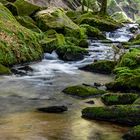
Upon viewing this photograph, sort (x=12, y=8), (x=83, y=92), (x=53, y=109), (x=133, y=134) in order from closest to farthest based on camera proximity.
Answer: (x=133, y=134), (x=53, y=109), (x=83, y=92), (x=12, y=8)

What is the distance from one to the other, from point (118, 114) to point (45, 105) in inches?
90.4

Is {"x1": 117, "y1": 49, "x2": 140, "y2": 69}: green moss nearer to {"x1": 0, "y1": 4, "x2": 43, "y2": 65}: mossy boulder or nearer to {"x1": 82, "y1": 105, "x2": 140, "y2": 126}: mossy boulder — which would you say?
{"x1": 0, "y1": 4, "x2": 43, "y2": 65}: mossy boulder

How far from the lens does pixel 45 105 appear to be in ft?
33.2

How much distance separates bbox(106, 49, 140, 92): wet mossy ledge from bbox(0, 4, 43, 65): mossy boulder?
437 centimetres

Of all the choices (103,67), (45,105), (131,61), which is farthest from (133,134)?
(103,67)

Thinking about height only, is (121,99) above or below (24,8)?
below

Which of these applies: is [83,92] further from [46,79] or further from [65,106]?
[46,79]

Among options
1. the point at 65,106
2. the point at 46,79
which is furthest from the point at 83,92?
the point at 46,79

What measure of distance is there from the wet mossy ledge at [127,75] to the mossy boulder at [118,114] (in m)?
2.99

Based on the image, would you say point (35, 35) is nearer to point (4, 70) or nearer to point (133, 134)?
point (4, 70)

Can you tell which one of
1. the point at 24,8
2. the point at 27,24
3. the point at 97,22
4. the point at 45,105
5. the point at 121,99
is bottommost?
the point at 45,105

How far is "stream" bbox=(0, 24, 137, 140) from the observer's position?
25.6 ft

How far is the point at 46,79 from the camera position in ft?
46.2

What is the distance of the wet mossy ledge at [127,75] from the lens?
38.4ft
